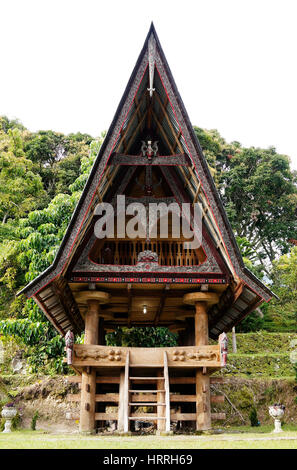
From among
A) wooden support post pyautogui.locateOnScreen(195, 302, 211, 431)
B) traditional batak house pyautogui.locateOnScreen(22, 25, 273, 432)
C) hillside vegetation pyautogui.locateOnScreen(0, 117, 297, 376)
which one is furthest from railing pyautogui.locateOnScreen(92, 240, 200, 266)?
hillside vegetation pyautogui.locateOnScreen(0, 117, 297, 376)

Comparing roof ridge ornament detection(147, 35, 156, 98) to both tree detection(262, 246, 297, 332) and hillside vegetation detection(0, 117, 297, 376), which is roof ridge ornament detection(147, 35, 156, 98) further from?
tree detection(262, 246, 297, 332)

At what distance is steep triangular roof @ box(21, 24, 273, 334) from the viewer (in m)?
10.3

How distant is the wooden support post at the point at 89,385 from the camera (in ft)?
34.7

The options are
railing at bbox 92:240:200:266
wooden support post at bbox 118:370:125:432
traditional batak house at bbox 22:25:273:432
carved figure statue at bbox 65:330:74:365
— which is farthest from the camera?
railing at bbox 92:240:200:266

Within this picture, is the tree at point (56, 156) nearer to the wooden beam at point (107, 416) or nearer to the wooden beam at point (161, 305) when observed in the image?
the wooden beam at point (161, 305)

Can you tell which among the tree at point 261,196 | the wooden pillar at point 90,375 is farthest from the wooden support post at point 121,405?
the tree at point 261,196

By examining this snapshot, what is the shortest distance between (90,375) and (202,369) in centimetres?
274

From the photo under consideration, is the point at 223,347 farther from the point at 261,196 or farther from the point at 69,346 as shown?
the point at 261,196

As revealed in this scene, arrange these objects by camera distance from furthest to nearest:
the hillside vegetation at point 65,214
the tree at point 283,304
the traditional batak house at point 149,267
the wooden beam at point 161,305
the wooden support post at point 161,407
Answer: the tree at point 283,304 < the hillside vegetation at point 65,214 < the wooden beam at point 161,305 < the traditional batak house at point 149,267 < the wooden support post at point 161,407

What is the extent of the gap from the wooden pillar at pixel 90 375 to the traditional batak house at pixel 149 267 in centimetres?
2

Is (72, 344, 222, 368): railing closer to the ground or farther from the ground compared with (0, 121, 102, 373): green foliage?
closer to the ground

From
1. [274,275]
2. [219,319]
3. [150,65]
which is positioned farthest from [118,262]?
[274,275]

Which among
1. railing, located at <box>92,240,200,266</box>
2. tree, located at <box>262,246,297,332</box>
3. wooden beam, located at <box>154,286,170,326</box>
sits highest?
tree, located at <box>262,246,297,332</box>

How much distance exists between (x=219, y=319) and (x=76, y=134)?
30.6 metres
